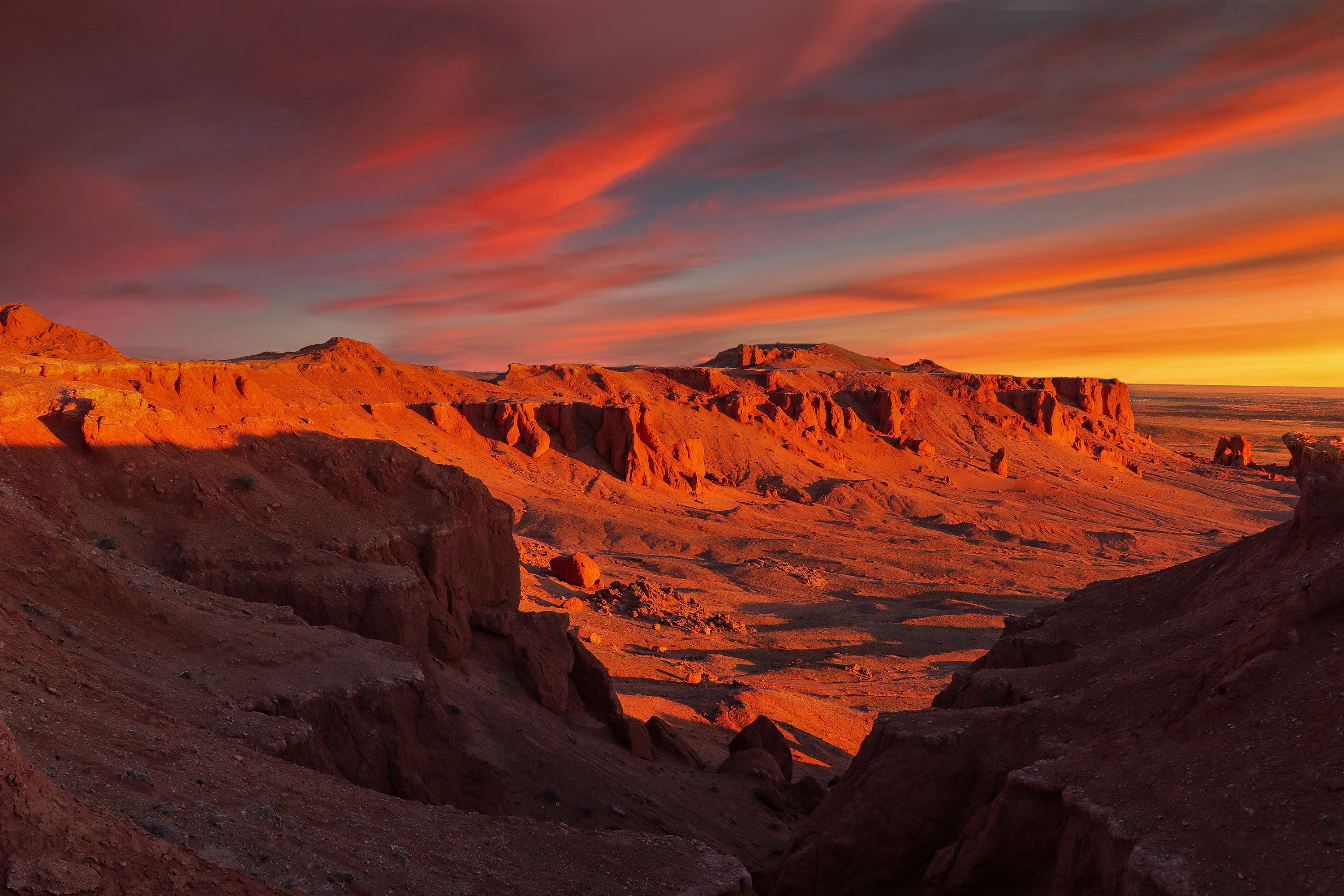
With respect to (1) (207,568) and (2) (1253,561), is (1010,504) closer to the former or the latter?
(2) (1253,561)

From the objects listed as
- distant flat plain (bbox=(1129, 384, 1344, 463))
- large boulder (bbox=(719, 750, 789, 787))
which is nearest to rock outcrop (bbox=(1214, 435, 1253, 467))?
distant flat plain (bbox=(1129, 384, 1344, 463))

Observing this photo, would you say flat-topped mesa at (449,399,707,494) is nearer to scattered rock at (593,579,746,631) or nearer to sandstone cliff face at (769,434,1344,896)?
scattered rock at (593,579,746,631)

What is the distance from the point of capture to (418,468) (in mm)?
16625

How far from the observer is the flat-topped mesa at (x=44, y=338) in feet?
130

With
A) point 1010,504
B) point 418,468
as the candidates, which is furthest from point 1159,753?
point 1010,504

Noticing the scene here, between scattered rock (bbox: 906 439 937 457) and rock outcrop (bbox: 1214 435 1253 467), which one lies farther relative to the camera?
rock outcrop (bbox: 1214 435 1253 467)

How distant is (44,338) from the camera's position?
41375 millimetres

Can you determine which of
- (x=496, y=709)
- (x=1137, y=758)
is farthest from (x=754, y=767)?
(x=1137, y=758)

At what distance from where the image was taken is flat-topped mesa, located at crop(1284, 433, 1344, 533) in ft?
30.8

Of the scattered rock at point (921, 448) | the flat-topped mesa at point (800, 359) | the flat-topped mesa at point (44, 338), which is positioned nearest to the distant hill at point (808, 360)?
the flat-topped mesa at point (800, 359)

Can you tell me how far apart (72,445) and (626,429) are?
4391 centimetres


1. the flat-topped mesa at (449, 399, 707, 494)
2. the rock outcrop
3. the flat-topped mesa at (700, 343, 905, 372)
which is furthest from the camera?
the flat-topped mesa at (700, 343, 905, 372)

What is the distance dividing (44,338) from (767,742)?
42961 millimetres

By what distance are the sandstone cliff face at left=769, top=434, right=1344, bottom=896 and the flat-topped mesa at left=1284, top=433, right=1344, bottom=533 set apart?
0.03 meters
